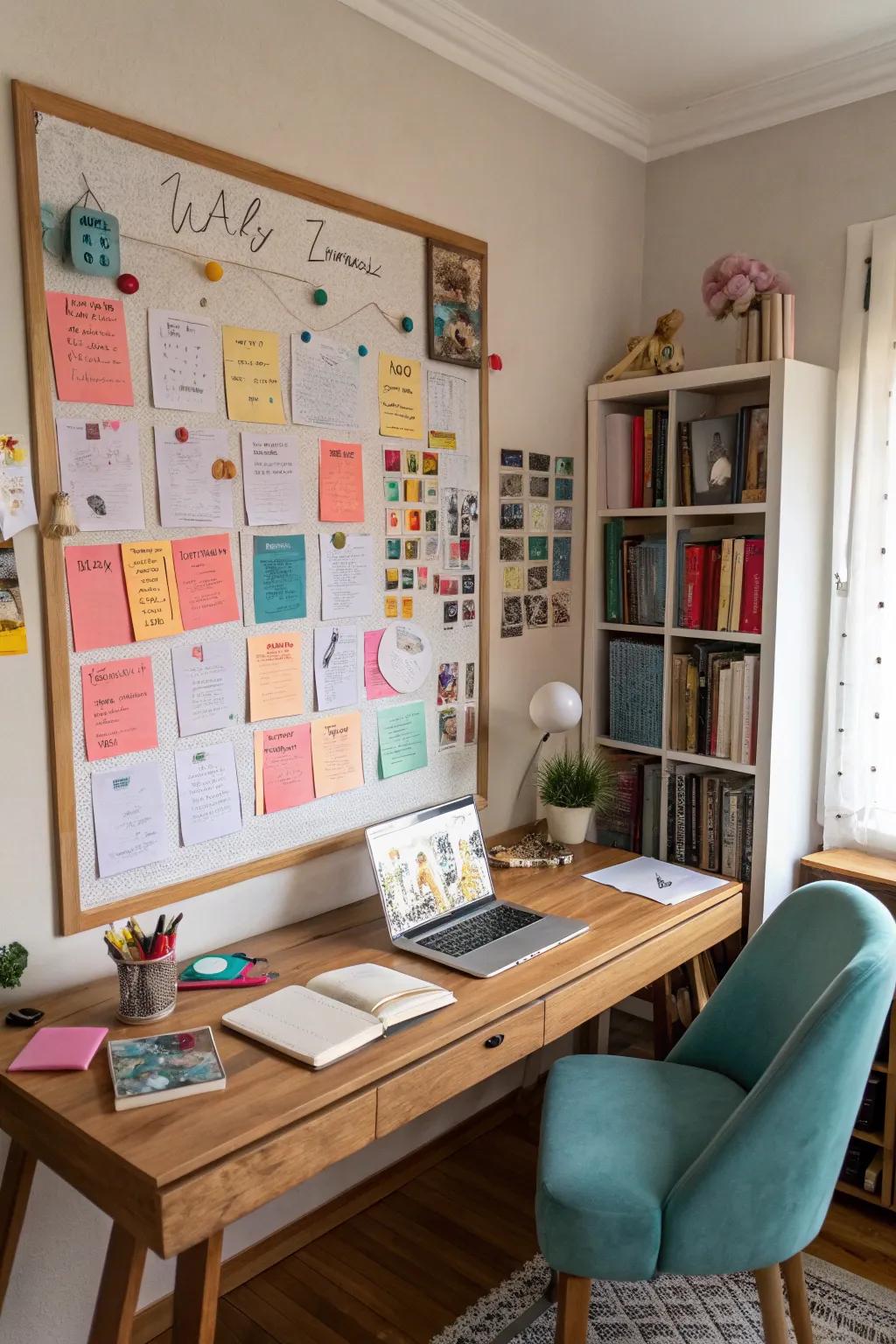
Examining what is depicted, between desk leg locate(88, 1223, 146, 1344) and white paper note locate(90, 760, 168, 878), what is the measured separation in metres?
0.60

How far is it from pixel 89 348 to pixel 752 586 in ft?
5.21

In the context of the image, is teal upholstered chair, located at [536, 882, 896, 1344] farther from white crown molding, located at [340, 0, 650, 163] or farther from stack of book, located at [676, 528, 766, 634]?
white crown molding, located at [340, 0, 650, 163]

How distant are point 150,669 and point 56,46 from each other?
1.00m

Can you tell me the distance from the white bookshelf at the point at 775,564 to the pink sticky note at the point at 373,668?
823 mm

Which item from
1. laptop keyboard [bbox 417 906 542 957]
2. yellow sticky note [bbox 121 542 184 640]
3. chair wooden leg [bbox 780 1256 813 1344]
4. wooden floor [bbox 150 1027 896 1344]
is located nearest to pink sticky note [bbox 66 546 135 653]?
yellow sticky note [bbox 121 542 184 640]

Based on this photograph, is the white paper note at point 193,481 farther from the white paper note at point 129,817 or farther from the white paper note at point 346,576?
the white paper note at point 129,817

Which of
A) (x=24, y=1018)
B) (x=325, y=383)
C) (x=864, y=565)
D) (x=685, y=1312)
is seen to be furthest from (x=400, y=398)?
(x=685, y=1312)

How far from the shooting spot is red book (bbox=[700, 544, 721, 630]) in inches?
103

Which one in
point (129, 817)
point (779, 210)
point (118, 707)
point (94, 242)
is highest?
point (779, 210)

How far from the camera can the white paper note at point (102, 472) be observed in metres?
1.71

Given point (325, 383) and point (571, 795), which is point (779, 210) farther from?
point (571, 795)

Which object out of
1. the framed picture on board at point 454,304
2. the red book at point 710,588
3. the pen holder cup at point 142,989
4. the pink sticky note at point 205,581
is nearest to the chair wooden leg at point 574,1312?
the pen holder cup at point 142,989

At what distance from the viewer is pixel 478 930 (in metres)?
2.11

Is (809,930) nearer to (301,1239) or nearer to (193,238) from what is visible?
(301,1239)
